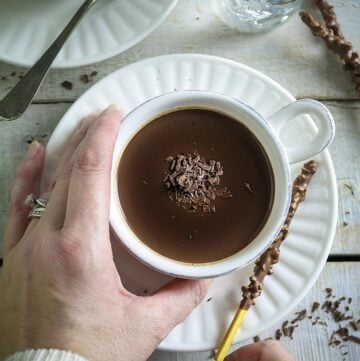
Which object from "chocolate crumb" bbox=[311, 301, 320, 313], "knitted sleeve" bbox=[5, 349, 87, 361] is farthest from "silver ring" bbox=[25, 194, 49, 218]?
"chocolate crumb" bbox=[311, 301, 320, 313]

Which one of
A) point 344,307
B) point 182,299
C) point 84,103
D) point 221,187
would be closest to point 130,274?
point 182,299

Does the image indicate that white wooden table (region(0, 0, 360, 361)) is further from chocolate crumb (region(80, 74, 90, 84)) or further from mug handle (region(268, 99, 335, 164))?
mug handle (region(268, 99, 335, 164))

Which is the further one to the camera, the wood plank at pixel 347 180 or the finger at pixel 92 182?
the wood plank at pixel 347 180

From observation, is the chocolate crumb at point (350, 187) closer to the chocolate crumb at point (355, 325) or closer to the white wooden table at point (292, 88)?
the white wooden table at point (292, 88)

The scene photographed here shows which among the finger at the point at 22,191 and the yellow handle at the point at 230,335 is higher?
the finger at the point at 22,191

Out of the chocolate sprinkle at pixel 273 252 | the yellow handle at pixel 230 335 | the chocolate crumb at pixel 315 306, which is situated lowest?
the chocolate crumb at pixel 315 306

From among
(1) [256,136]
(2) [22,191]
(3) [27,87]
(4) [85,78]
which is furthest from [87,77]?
(1) [256,136]

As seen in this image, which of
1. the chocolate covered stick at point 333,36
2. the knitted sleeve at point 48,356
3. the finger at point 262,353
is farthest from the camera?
the chocolate covered stick at point 333,36

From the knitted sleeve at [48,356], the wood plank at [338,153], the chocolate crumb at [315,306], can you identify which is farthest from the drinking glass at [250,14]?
the knitted sleeve at [48,356]
